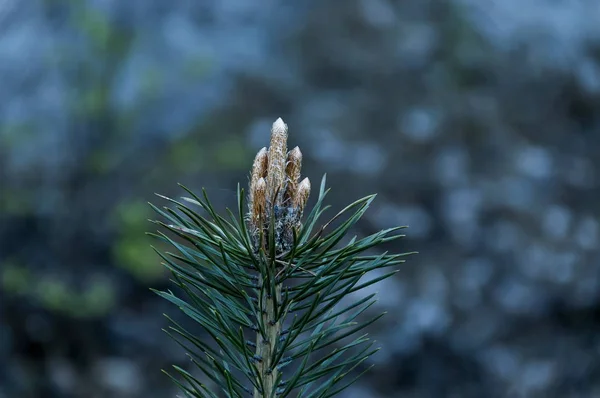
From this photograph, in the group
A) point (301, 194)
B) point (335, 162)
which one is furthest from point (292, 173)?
point (335, 162)

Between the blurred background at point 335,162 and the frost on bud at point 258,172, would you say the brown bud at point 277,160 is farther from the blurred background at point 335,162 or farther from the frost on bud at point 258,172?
the blurred background at point 335,162

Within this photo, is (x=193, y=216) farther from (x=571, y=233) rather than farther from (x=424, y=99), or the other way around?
(x=571, y=233)

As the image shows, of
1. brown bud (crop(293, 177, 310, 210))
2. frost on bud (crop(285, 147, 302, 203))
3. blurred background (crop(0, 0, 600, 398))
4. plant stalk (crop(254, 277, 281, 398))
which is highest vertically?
blurred background (crop(0, 0, 600, 398))

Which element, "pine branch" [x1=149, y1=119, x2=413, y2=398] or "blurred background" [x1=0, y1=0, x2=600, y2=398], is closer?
"pine branch" [x1=149, y1=119, x2=413, y2=398]

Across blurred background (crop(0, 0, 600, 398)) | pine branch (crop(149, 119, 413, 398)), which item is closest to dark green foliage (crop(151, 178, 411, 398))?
pine branch (crop(149, 119, 413, 398))

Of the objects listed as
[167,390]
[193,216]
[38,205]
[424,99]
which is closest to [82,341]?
[167,390]

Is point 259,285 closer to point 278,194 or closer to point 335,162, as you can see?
point 278,194

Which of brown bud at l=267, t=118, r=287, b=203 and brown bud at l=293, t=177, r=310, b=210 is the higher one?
brown bud at l=267, t=118, r=287, b=203

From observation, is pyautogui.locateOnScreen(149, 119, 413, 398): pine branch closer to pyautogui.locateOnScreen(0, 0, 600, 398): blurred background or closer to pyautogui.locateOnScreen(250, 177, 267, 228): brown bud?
pyautogui.locateOnScreen(250, 177, 267, 228): brown bud
